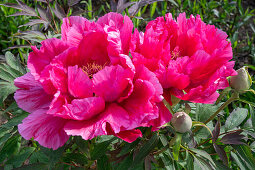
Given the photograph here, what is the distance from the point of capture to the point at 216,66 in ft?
2.06

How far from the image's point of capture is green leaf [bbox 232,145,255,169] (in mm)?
875

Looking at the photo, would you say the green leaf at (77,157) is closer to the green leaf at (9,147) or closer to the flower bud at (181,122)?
the green leaf at (9,147)

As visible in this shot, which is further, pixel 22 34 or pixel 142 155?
pixel 22 34

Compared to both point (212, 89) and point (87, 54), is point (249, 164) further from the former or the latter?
point (87, 54)

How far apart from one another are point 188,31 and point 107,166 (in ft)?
1.58

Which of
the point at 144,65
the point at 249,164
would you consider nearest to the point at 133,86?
the point at 144,65

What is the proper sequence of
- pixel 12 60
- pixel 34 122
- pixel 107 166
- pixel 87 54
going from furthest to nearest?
pixel 12 60
pixel 107 166
pixel 87 54
pixel 34 122

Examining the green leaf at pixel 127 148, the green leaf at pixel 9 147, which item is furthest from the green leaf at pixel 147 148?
the green leaf at pixel 9 147

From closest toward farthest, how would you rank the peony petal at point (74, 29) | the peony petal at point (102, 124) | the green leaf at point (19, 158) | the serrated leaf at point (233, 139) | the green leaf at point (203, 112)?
the peony petal at point (102, 124) → the peony petal at point (74, 29) → the serrated leaf at point (233, 139) → the green leaf at point (203, 112) → the green leaf at point (19, 158)

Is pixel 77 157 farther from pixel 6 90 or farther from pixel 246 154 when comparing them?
pixel 246 154

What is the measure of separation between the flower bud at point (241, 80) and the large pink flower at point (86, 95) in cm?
23

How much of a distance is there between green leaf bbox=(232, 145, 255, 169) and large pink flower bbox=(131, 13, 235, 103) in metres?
0.33

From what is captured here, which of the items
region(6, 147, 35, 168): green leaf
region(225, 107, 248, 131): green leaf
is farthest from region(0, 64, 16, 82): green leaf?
region(225, 107, 248, 131): green leaf

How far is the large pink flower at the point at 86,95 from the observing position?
56 cm
